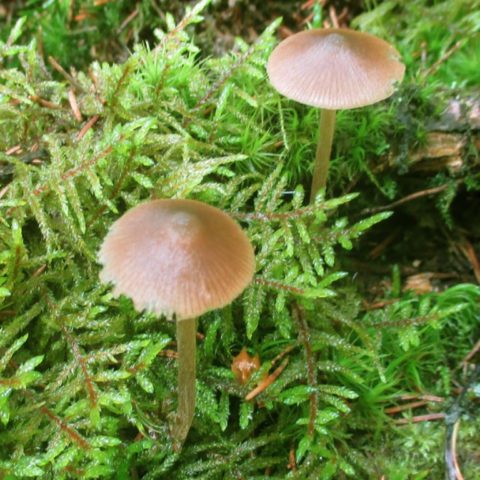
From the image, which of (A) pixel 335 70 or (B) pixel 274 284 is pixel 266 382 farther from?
(A) pixel 335 70

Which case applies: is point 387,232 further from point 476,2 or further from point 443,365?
point 476,2

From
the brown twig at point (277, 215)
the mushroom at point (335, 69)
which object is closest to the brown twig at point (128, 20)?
the mushroom at point (335, 69)

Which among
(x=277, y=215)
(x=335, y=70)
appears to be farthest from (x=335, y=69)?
(x=277, y=215)

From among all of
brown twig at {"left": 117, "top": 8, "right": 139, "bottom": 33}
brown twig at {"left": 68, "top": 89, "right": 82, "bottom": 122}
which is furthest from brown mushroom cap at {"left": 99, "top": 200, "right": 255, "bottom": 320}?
brown twig at {"left": 117, "top": 8, "right": 139, "bottom": 33}

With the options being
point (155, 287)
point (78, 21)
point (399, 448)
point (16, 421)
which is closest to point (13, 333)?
point (16, 421)

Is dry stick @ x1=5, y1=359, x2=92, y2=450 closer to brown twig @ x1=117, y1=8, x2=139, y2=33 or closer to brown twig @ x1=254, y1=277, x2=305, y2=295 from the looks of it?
brown twig @ x1=254, y1=277, x2=305, y2=295

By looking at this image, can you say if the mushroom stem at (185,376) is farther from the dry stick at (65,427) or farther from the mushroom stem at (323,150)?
the mushroom stem at (323,150)

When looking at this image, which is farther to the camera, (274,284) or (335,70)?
(274,284)
